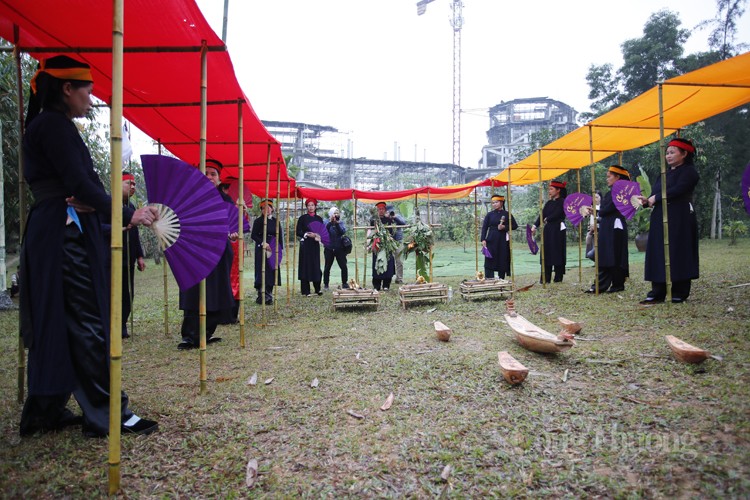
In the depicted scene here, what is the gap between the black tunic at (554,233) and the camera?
25.6 feet

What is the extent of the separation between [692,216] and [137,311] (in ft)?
26.4

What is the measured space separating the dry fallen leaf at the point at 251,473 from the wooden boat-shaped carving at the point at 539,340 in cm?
231

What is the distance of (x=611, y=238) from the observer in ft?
21.2

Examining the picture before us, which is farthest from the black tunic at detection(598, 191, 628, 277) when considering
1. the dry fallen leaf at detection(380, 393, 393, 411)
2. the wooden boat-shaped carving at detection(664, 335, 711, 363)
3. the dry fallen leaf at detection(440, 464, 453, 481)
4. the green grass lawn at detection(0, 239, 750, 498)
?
the dry fallen leaf at detection(440, 464, 453, 481)

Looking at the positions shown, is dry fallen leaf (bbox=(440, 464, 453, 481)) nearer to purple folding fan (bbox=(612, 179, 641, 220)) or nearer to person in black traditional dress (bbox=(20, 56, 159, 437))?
person in black traditional dress (bbox=(20, 56, 159, 437))

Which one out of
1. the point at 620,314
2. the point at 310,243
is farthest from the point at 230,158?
the point at 620,314

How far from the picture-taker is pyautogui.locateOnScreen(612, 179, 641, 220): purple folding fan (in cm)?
570

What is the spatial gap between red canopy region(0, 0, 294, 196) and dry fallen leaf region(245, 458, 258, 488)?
96.3 inches

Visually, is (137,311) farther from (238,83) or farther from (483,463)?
(483,463)

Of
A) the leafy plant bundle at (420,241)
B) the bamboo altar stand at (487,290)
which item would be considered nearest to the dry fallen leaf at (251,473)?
the bamboo altar stand at (487,290)

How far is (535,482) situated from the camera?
1904 millimetres

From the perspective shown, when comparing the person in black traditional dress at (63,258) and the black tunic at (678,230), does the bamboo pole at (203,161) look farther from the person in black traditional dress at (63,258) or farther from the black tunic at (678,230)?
the black tunic at (678,230)

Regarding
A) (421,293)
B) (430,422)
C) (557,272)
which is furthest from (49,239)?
(557,272)

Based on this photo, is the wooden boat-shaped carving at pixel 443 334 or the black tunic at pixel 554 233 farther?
the black tunic at pixel 554 233
